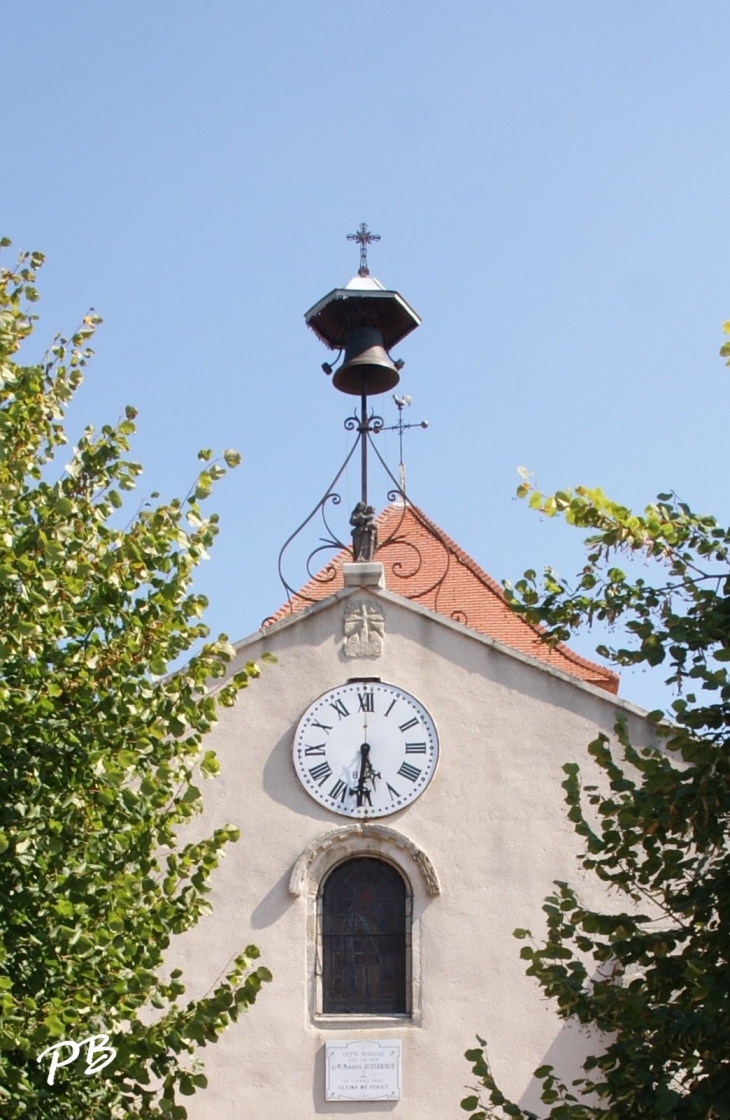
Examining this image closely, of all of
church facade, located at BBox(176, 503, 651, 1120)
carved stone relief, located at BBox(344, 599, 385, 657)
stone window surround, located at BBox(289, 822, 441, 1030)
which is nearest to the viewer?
church facade, located at BBox(176, 503, 651, 1120)

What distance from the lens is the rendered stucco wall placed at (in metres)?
11.0

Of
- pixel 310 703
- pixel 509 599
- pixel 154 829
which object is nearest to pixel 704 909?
pixel 509 599

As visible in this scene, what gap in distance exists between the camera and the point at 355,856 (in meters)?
11.6

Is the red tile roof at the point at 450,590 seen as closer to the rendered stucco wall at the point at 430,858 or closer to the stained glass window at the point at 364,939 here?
the rendered stucco wall at the point at 430,858

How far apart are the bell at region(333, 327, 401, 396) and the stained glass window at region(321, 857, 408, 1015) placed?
14.1 feet

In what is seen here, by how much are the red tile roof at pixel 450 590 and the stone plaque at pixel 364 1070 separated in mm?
5953

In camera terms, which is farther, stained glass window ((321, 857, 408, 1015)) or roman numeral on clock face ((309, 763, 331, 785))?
roman numeral on clock face ((309, 763, 331, 785))

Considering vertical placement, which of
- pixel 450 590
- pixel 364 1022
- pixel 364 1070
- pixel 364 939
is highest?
pixel 450 590

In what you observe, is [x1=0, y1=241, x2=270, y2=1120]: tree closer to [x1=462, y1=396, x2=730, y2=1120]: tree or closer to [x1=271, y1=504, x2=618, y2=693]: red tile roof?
[x1=462, y1=396, x2=730, y2=1120]: tree

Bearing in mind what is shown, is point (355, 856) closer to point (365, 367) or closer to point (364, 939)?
point (364, 939)

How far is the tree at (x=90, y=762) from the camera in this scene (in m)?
8.32
